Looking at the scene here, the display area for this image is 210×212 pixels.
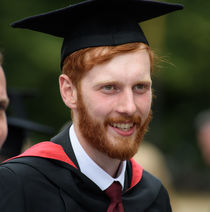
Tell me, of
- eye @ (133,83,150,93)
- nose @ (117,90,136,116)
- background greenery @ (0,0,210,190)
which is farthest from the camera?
background greenery @ (0,0,210,190)

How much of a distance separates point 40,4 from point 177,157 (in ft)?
32.4

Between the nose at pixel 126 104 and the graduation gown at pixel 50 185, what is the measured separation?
1.60 feet

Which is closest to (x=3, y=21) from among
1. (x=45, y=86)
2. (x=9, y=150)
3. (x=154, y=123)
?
(x=45, y=86)

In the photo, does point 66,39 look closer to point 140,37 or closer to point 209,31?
point 140,37

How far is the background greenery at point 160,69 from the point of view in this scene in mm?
14484

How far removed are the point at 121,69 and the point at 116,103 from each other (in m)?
0.22

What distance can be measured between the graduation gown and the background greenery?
9.05 meters

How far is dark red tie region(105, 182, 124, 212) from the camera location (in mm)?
3457

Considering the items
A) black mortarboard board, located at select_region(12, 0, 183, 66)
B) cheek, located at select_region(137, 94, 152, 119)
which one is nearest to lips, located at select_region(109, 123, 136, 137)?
cheek, located at select_region(137, 94, 152, 119)

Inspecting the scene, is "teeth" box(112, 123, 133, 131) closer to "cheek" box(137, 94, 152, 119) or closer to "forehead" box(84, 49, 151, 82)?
"cheek" box(137, 94, 152, 119)

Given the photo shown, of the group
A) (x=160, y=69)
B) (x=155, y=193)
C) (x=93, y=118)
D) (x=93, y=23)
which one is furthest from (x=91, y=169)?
(x=160, y=69)

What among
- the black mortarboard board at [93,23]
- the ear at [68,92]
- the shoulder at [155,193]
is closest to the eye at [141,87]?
the black mortarboard board at [93,23]

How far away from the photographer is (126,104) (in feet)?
10.8

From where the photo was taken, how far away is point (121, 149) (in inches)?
133
